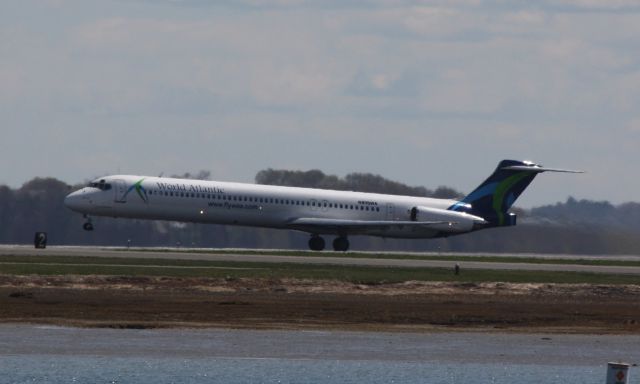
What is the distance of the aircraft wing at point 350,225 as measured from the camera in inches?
3401

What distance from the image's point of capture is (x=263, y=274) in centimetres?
5734

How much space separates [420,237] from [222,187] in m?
13.1

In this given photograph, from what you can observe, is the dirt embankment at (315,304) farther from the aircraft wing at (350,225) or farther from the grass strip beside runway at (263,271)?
the aircraft wing at (350,225)

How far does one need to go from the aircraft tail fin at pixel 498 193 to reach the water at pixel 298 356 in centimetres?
5168

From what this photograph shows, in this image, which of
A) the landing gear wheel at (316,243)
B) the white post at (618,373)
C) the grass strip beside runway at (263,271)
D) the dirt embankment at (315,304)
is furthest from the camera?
the landing gear wheel at (316,243)

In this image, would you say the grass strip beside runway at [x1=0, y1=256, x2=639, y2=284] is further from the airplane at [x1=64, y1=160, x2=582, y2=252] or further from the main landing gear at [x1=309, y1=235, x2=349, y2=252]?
the main landing gear at [x1=309, y1=235, x2=349, y2=252]

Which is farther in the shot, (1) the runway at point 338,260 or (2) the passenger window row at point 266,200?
(2) the passenger window row at point 266,200

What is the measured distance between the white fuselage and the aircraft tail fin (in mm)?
1602

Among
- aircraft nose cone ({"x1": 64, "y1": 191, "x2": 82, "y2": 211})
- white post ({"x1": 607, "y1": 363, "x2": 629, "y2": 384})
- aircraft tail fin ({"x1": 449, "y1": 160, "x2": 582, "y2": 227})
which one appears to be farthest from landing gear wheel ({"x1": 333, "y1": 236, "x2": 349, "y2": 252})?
white post ({"x1": 607, "y1": 363, "x2": 629, "y2": 384})

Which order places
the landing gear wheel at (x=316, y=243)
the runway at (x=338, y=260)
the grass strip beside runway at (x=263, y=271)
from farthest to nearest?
the landing gear wheel at (x=316, y=243) → the runway at (x=338, y=260) → the grass strip beside runway at (x=263, y=271)

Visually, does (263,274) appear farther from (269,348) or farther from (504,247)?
(504,247)

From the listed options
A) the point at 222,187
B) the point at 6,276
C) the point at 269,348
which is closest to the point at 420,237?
the point at 222,187

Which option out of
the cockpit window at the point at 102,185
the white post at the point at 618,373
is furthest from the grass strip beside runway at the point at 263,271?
the white post at the point at 618,373

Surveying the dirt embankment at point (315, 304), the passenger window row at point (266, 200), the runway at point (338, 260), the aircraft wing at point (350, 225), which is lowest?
the dirt embankment at point (315, 304)
